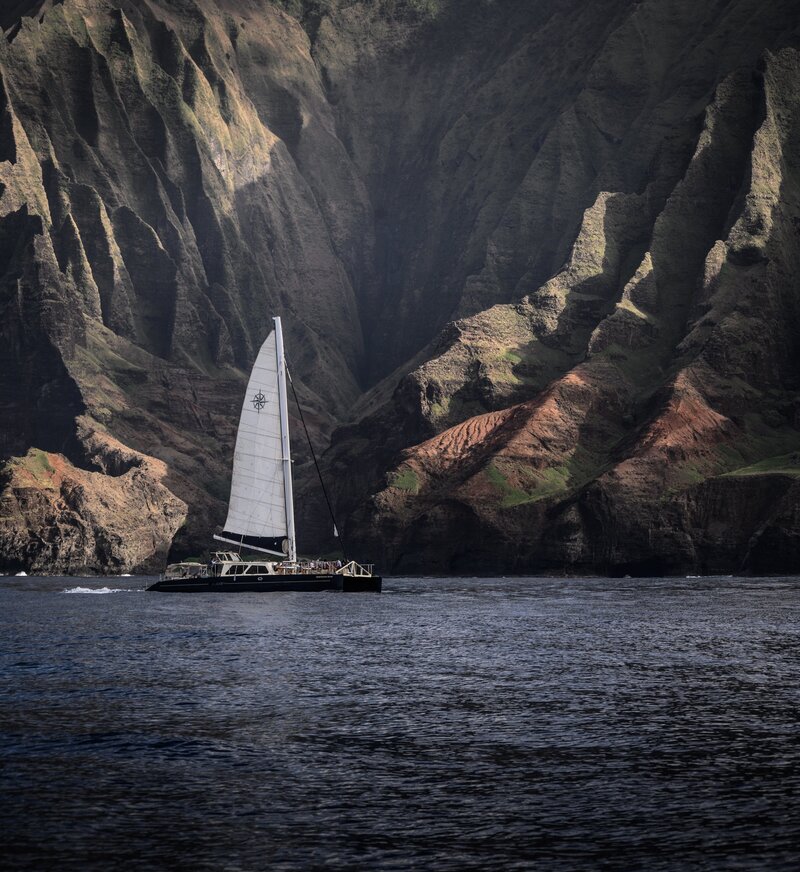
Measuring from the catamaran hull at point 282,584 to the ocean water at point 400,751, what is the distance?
5773 cm

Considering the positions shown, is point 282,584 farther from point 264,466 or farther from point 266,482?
point 264,466

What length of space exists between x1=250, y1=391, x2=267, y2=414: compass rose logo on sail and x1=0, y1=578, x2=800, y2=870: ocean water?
179ft

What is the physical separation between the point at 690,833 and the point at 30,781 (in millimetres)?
22845

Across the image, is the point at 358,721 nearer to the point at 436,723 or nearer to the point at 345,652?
the point at 436,723

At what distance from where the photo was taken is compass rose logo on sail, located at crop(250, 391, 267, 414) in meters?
158

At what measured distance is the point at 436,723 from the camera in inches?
2432

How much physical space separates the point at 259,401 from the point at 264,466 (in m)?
7.37

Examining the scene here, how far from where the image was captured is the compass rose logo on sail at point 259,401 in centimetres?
15812

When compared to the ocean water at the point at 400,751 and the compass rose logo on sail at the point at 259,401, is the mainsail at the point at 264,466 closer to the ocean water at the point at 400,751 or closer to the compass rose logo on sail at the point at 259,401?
the compass rose logo on sail at the point at 259,401

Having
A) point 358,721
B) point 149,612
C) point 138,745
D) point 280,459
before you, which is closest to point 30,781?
point 138,745

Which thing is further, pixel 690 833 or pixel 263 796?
pixel 263 796

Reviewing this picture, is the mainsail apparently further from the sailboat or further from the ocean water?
the ocean water

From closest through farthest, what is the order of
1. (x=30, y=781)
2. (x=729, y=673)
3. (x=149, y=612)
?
(x=30, y=781)
(x=729, y=673)
(x=149, y=612)

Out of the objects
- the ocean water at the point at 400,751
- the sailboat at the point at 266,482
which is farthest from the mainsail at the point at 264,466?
the ocean water at the point at 400,751
